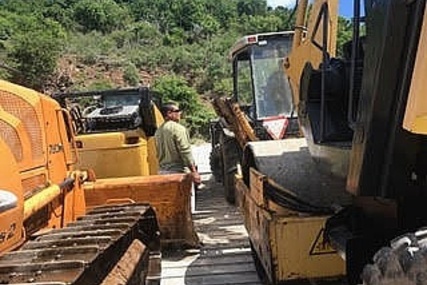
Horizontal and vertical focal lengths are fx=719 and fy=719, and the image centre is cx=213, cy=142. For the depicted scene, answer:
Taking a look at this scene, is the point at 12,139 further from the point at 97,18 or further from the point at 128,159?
the point at 97,18

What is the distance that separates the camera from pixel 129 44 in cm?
4941

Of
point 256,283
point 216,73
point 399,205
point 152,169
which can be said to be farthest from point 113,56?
point 399,205

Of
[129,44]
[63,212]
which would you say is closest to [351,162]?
[63,212]

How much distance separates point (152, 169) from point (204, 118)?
74.7 ft

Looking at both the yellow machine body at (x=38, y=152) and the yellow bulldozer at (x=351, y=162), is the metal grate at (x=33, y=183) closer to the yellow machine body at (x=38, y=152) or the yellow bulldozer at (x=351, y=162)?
the yellow machine body at (x=38, y=152)

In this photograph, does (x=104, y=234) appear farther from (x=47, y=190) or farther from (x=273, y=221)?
(x=273, y=221)

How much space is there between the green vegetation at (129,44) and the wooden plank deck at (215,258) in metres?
17.2

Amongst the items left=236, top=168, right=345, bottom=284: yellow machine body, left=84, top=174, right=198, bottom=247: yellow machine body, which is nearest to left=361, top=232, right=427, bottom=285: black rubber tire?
left=236, top=168, right=345, bottom=284: yellow machine body

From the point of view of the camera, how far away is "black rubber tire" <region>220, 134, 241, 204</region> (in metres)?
9.83

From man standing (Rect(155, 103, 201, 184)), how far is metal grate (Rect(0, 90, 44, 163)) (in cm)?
381

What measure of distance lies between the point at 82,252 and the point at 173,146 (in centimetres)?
480

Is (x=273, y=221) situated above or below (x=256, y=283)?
above

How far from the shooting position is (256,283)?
5.86 metres

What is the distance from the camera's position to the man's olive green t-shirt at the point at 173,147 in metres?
8.21
